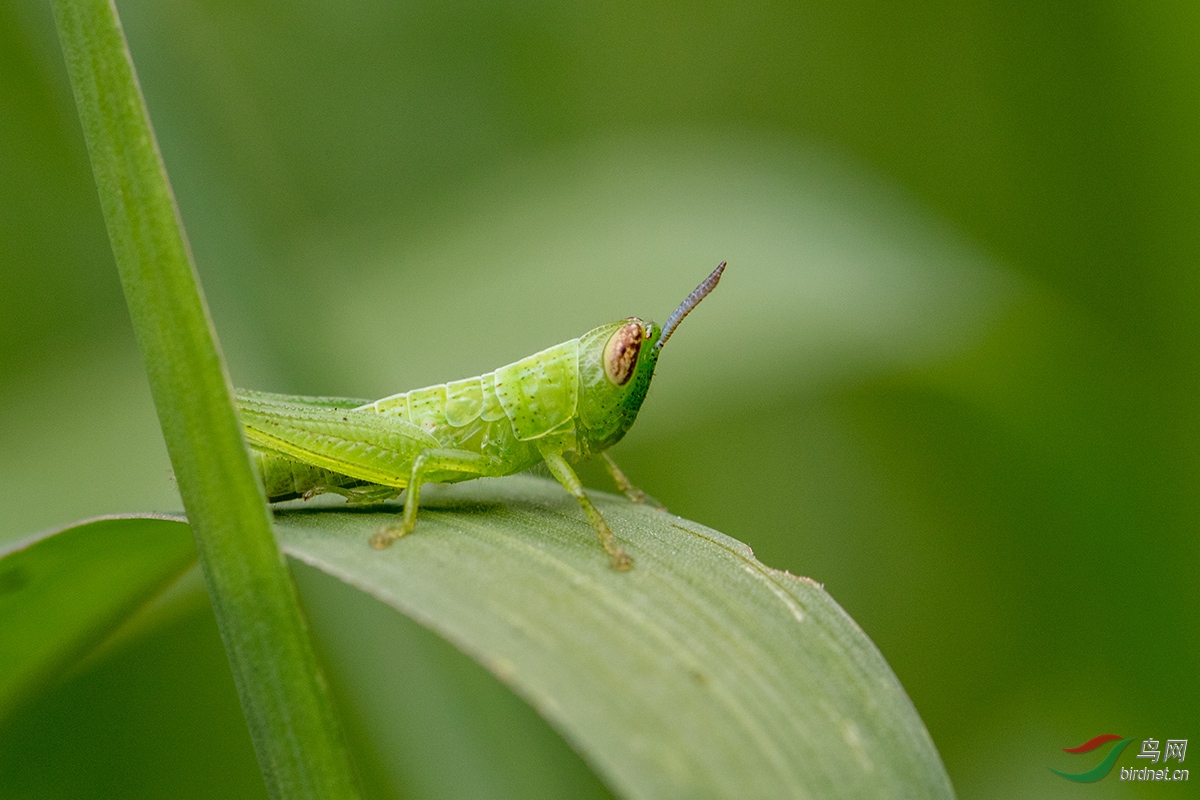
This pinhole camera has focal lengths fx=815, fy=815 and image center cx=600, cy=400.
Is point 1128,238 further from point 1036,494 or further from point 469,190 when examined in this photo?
point 469,190

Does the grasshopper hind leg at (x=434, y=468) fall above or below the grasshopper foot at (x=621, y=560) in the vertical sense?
above

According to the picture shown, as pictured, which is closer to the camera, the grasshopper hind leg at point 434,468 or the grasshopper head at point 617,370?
the grasshopper hind leg at point 434,468

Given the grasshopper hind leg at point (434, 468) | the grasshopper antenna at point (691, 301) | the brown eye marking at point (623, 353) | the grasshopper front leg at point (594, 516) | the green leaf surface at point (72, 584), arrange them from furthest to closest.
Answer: the brown eye marking at point (623, 353) < the grasshopper antenna at point (691, 301) < the grasshopper hind leg at point (434, 468) < the grasshopper front leg at point (594, 516) < the green leaf surface at point (72, 584)

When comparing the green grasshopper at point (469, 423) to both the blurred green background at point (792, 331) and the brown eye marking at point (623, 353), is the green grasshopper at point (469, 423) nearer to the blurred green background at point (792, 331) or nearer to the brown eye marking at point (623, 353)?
the brown eye marking at point (623, 353)

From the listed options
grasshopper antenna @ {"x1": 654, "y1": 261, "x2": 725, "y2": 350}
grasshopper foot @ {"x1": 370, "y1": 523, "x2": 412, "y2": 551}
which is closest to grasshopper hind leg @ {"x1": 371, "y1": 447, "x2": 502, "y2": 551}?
grasshopper foot @ {"x1": 370, "y1": 523, "x2": 412, "y2": 551}

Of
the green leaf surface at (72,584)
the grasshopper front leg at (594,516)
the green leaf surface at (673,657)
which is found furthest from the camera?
the grasshopper front leg at (594,516)

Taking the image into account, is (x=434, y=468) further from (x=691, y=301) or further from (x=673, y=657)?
(x=673, y=657)

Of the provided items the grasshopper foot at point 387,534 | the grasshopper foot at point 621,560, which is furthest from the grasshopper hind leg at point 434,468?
the grasshopper foot at point 621,560

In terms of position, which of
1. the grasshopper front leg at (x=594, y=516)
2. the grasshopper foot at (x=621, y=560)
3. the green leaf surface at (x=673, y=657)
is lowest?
the green leaf surface at (x=673, y=657)
